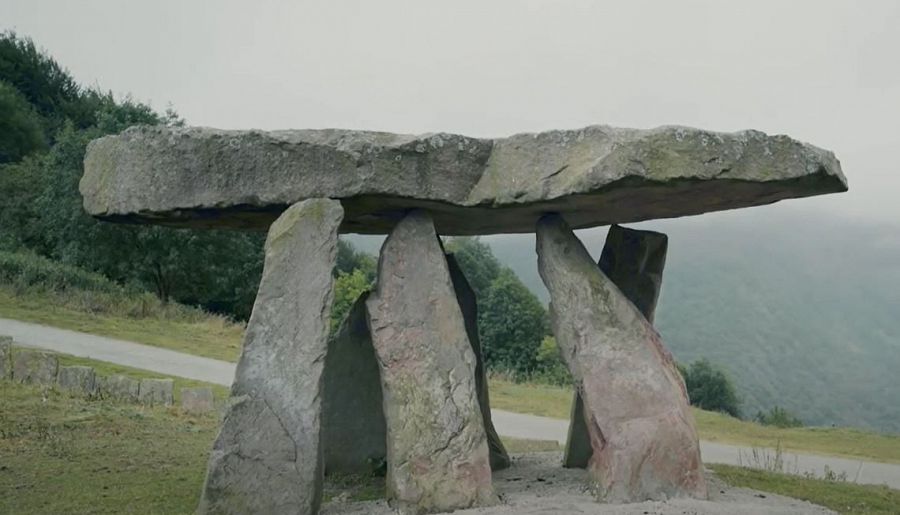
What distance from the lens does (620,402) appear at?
7.24m

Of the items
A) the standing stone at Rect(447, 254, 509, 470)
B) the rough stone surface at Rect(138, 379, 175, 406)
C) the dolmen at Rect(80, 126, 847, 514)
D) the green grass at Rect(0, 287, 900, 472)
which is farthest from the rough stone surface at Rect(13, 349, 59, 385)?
the standing stone at Rect(447, 254, 509, 470)

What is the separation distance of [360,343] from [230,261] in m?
21.8

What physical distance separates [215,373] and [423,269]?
1102 cm

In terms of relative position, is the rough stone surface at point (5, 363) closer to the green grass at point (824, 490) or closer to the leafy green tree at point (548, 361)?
the green grass at point (824, 490)

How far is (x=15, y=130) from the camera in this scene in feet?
125

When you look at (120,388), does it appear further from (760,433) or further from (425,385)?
(760,433)

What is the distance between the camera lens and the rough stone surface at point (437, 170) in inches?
277

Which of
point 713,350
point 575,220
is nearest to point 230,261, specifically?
point 575,220

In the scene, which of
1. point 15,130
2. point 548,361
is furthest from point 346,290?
point 15,130

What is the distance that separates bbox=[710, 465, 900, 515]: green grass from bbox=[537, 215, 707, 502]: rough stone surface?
5.63 ft

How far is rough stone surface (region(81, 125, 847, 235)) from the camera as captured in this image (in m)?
7.02

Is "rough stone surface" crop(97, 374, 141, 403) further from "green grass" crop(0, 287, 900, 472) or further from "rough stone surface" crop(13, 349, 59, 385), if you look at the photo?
"green grass" crop(0, 287, 900, 472)

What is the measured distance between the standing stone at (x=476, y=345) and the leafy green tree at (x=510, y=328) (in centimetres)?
2140

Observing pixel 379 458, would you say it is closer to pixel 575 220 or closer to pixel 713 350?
pixel 575 220
